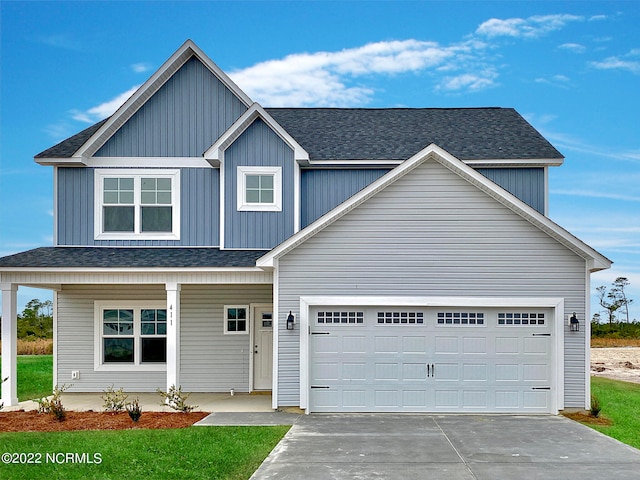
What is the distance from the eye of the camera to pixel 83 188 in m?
18.7

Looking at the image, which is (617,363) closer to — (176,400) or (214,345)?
(214,345)

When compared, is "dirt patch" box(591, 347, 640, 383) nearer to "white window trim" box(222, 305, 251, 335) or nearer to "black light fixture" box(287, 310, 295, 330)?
"white window trim" box(222, 305, 251, 335)

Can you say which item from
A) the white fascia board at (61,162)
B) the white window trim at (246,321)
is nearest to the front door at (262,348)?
the white window trim at (246,321)

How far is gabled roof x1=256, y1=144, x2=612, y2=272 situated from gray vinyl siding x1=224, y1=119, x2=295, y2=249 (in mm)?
2876

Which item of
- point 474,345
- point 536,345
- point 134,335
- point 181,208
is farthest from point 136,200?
point 536,345

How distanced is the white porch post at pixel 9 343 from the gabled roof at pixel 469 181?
19.4ft

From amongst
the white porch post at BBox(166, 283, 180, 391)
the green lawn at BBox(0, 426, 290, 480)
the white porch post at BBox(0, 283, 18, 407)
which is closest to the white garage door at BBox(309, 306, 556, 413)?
the green lawn at BBox(0, 426, 290, 480)

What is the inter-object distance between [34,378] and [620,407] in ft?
60.3

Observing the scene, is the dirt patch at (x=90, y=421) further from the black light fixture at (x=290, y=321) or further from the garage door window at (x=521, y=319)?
the garage door window at (x=521, y=319)

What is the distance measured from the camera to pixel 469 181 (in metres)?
15.6

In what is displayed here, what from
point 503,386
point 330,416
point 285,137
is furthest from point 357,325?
point 285,137

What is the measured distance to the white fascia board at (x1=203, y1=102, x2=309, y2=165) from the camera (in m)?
17.7

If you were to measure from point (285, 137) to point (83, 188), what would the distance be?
5517 millimetres

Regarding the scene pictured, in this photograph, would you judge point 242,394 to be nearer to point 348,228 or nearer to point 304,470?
point 348,228
